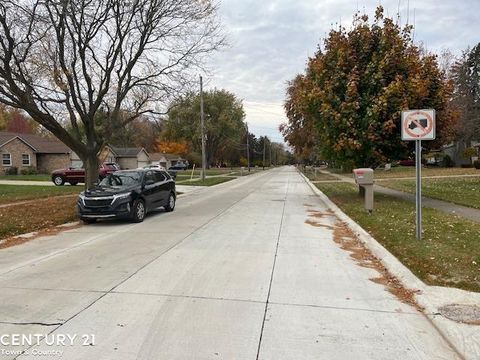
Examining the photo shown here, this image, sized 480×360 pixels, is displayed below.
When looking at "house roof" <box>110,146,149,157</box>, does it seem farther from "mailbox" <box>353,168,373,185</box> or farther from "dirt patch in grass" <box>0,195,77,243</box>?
"mailbox" <box>353,168,373,185</box>

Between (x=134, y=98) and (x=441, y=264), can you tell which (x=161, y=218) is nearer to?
(x=134, y=98)

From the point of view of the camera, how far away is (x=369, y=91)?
17.0m

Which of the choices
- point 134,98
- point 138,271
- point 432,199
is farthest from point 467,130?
point 138,271

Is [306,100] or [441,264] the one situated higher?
[306,100]

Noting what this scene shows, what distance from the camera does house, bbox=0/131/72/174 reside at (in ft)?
154

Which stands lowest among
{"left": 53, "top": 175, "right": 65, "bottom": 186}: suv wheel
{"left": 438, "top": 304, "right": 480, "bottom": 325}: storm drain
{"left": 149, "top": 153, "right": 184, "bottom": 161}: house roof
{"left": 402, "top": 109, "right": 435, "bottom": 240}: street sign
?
{"left": 438, "top": 304, "right": 480, "bottom": 325}: storm drain

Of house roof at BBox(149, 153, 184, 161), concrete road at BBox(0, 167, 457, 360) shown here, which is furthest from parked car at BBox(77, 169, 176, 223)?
house roof at BBox(149, 153, 184, 161)

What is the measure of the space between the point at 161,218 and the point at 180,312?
8.97 metres

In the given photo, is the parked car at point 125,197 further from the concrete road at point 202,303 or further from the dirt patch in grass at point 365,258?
the dirt patch in grass at point 365,258

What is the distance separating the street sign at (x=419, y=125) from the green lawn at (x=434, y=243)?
83.7 inches

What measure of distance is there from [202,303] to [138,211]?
791cm

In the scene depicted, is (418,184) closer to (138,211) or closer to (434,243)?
(434,243)

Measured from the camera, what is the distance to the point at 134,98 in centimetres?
1841

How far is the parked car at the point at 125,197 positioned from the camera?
12391 millimetres
